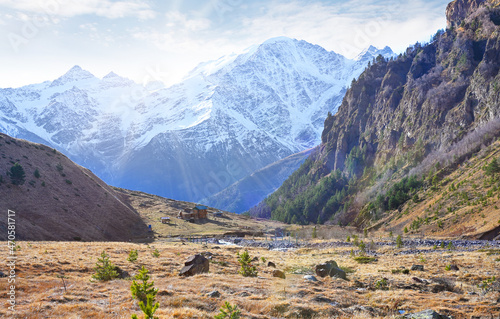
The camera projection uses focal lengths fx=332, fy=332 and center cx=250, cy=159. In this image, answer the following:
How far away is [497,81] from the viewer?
114688 millimetres

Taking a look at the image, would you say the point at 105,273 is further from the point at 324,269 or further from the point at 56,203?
the point at 56,203

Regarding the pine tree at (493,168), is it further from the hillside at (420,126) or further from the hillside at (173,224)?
the hillside at (173,224)

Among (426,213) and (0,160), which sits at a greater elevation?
(0,160)

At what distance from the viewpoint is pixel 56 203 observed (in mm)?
70438

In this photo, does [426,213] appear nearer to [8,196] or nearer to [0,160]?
[8,196]

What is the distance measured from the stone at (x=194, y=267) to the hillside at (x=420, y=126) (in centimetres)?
8246

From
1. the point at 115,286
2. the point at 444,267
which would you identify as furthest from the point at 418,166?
the point at 115,286

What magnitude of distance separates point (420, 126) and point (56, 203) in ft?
463

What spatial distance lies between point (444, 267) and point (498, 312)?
1638cm

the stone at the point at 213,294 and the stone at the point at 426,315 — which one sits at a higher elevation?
the stone at the point at 213,294

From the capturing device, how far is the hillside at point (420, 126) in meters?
112

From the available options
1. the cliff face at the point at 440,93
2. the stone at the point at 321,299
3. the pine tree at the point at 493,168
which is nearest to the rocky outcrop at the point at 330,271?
the stone at the point at 321,299

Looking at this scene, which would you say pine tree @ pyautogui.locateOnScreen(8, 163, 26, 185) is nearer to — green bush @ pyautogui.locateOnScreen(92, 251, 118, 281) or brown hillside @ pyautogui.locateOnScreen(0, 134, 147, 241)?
brown hillside @ pyautogui.locateOnScreen(0, 134, 147, 241)

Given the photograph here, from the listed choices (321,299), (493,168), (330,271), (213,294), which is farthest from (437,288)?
(493,168)
